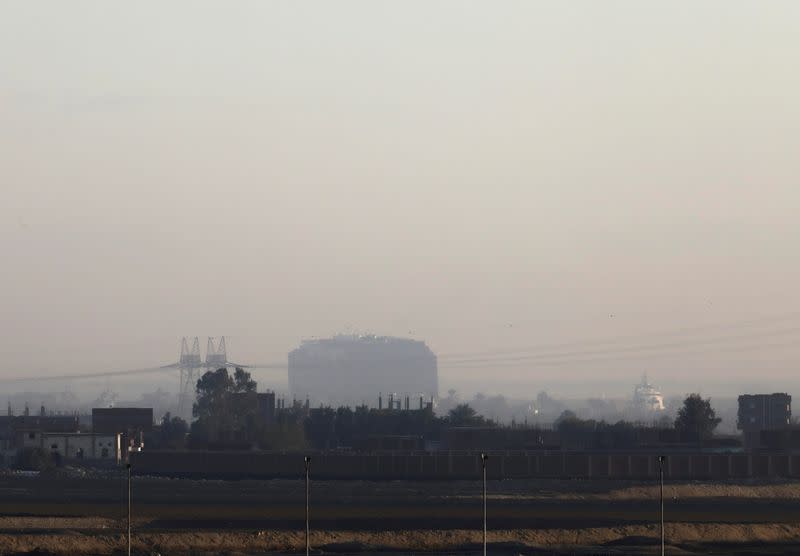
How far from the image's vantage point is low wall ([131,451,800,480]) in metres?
140

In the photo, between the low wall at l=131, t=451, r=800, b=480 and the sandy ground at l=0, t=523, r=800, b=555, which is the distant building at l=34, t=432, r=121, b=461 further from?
the sandy ground at l=0, t=523, r=800, b=555

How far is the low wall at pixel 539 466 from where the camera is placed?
14038cm

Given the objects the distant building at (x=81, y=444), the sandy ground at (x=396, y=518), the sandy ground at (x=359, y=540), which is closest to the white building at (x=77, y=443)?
the distant building at (x=81, y=444)

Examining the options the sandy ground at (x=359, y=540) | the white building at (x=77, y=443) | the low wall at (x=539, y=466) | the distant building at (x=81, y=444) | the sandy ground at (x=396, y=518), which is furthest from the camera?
the white building at (x=77, y=443)

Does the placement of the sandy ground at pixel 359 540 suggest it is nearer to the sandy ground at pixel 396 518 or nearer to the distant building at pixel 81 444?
the sandy ground at pixel 396 518

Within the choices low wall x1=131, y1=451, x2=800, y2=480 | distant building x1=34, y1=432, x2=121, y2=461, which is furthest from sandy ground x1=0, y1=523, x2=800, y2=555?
distant building x1=34, y1=432, x2=121, y2=461

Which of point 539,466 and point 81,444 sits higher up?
point 81,444

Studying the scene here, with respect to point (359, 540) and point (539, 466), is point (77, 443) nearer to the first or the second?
point (539, 466)

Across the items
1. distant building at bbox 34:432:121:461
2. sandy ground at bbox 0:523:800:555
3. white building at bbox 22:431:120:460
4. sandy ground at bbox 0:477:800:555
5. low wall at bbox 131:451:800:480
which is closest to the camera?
sandy ground at bbox 0:523:800:555

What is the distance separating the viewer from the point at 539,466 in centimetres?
14238

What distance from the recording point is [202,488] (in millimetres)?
121625

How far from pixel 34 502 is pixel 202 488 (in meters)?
20.5

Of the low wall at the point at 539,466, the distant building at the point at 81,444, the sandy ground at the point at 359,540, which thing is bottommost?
the sandy ground at the point at 359,540

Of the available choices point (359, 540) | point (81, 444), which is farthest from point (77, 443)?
point (359, 540)
